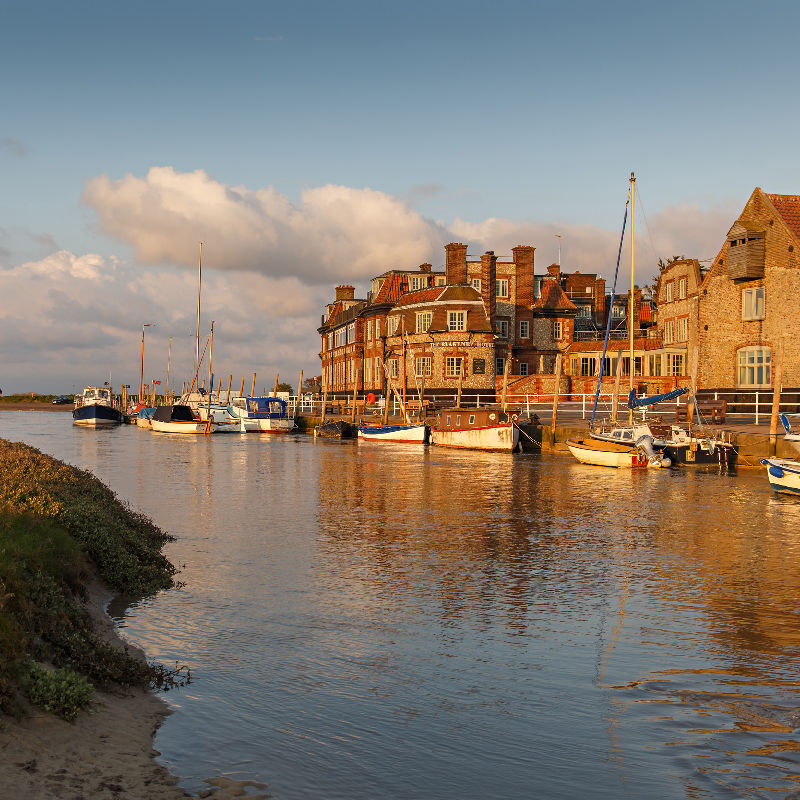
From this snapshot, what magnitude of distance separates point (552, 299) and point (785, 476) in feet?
191

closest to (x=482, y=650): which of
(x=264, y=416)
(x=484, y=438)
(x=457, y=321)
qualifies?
(x=484, y=438)

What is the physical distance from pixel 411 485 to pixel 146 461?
17.1 metres

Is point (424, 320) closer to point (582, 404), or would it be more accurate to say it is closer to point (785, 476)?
point (582, 404)

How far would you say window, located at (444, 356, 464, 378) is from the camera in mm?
76062

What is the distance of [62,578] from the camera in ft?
34.6

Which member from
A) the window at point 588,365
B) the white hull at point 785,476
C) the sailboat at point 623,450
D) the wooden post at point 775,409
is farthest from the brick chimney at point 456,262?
the white hull at point 785,476

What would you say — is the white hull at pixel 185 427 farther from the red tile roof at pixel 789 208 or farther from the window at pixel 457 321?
the red tile roof at pixel 789 208

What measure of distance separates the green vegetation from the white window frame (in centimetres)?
4567

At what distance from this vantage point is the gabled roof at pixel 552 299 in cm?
8569

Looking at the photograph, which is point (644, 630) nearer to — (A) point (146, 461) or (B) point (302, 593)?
(B) point (302, 593)

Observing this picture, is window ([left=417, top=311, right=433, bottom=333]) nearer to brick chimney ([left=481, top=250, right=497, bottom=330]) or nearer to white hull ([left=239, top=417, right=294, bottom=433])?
brick chimney ([left=481, top=250, right=497, bottom=330])

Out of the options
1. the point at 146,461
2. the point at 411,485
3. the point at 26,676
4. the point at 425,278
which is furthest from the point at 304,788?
the point at 425,278

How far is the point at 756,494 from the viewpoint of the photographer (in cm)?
3053

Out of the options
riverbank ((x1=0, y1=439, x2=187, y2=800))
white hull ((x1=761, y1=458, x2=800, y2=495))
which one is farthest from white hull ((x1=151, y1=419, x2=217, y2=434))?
riverbank ((x1=0, y1=439, x2=187, y2=800))
